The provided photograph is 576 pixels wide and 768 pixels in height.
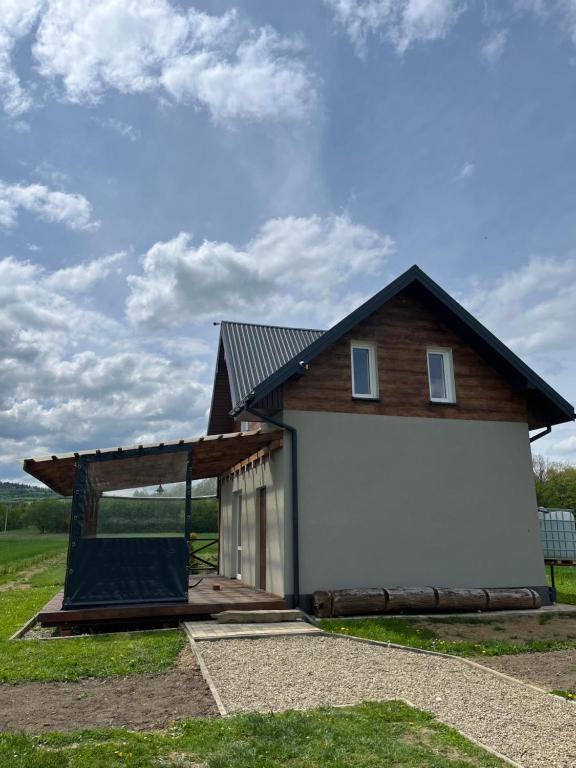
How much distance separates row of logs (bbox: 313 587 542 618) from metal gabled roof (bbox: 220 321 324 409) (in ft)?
16.0

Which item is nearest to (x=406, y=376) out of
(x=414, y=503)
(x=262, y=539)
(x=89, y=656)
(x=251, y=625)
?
(x=414, y=503)

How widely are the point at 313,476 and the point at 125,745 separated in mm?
6876

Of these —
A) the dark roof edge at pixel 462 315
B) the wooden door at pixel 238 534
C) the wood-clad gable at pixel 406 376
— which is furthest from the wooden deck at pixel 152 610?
the dark roof edge at pixel 462 315

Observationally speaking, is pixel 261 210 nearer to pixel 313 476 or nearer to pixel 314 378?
pixel 314 378

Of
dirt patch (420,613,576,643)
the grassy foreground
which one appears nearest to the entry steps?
the grassy foreground

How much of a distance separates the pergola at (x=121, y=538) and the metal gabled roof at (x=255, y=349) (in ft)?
9.37

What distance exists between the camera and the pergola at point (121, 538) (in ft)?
30.5

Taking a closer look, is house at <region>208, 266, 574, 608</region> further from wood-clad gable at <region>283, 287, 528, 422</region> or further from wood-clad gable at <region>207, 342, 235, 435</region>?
wood-clad gable at <region>207, 342, 235, 435</region>

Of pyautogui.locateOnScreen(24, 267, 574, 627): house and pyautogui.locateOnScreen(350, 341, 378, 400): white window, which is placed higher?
pyautogui.locateOnScreen(350, 341, 378, 400): white window

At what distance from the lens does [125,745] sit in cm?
410

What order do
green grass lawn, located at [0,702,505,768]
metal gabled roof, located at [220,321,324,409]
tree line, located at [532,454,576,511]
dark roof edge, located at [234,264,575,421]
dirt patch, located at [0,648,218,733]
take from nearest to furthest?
green grass lawn, located at [0,702,505,768] → dirt patch, located at [0,648,218,733] → dark roof edge, located at [234,264,575,421] → metal gabled roof, located at [220,321,324,409] → tree line, located at [532,454,576,511]

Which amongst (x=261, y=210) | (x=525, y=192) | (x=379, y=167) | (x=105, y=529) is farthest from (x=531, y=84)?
(x=105, y=529)

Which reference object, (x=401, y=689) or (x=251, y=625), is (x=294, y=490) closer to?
(x=251, y=625)

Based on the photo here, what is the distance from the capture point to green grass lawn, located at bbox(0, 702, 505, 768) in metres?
3.81
